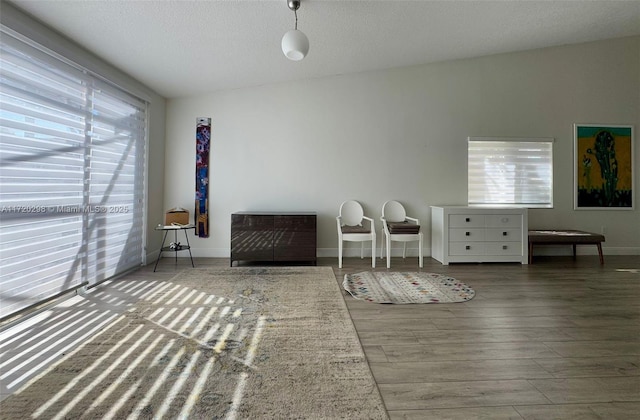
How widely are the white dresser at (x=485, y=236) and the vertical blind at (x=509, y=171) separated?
707 millimetres

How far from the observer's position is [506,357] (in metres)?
1.84

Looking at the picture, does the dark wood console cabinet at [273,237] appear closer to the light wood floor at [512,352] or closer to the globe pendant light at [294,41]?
the light wood floor at [512,352]

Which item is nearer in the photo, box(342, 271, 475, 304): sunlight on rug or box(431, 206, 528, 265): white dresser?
box(342, 271, 475, 304): sunlight on rug

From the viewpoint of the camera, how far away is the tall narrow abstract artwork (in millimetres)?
4672

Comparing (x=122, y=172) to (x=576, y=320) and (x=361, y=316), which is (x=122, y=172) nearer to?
(x=361, y=316)

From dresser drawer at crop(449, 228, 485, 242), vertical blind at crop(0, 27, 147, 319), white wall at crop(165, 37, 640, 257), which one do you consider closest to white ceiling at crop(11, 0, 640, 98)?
white wall at crop(165, 37, 640, 257)

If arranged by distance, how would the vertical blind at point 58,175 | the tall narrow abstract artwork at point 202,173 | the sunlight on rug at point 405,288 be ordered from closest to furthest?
1. the vertical blind at point 58,175
2. the sunlight on rug at point 405,288
3. the tall narrow abstract artwork at point 202,173

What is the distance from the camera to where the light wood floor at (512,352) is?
1.41 metres

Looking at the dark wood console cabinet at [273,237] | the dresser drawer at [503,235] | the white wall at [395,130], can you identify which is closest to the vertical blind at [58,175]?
the white wall at [395,130]

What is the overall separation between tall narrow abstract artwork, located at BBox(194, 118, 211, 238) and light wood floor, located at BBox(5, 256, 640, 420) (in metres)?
2.41

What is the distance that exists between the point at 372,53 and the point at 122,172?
341cm

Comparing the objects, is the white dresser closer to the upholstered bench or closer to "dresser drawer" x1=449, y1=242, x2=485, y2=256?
"dresser drawer" x1=449, y1=242, x2=485, y2=256

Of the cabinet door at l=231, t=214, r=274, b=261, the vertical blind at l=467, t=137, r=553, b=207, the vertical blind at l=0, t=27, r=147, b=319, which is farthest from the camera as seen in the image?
the vertical blind at l=467, t=137, r=553, b=207

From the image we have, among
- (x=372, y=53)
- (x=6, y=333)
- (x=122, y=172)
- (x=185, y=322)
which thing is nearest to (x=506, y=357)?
(x=185, y=322)
